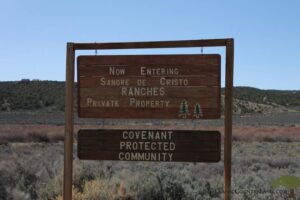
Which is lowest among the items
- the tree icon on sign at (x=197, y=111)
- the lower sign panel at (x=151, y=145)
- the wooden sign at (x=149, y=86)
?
the lower sign panel at (x=151, y=145)

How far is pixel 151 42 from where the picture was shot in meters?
7.83

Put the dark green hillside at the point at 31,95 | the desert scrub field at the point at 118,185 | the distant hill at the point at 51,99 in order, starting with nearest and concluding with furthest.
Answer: the desert scrub field at the point at 118,185
the dark green hillside at the point at 31,95
the distant hill at the point at 51,99

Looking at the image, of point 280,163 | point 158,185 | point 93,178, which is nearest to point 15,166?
point 93,178

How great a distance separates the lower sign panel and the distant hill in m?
76.0

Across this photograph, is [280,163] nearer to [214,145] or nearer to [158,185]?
[158,185]

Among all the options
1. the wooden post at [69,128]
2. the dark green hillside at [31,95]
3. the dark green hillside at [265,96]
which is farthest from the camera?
the dark green hillside at [265,96]

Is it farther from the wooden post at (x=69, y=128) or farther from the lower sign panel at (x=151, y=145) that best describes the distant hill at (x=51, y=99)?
the lower sign panel at (x=151, y=145)

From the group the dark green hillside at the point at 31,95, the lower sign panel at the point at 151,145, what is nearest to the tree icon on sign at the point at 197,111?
the lower sign panel at the point at 151,145

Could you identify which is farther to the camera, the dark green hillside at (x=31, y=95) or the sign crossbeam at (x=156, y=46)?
the dark green hillside at (x=31, y=95)

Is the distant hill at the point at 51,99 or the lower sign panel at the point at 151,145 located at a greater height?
the distant hill at the point at 51,99

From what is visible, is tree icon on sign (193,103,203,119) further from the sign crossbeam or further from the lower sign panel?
the sign crossbeam

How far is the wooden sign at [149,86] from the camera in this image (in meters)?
7.58

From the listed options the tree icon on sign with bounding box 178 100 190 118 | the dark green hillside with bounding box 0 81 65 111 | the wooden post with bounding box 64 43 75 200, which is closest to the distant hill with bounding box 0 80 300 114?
the dark green hillside with bounding box 0 81 65 111

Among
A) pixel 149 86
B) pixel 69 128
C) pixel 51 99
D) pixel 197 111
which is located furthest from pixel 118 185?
pixel 51 99
